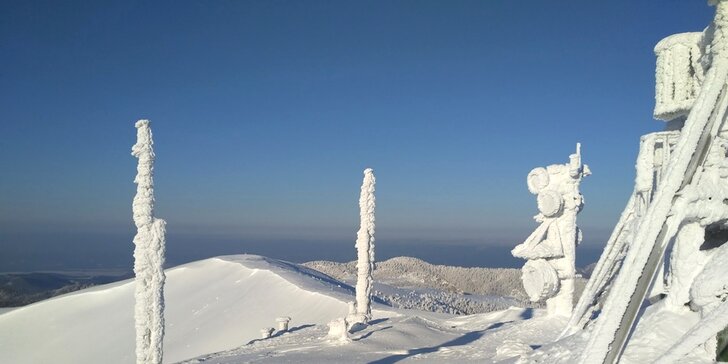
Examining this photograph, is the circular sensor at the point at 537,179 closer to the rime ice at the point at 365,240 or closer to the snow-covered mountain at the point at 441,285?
the rime ice at the point at 365,240

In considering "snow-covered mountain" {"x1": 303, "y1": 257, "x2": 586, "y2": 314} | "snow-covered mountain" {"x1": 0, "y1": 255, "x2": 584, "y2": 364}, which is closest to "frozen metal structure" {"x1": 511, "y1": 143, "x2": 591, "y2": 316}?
"snow-covered mountain" {"x1": 0, "y1": 255, "x2": 584, "y2": 364}

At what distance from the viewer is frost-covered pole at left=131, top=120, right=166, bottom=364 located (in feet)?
34.1

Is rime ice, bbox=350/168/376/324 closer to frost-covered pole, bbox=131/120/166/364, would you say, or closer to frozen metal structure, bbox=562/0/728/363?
frost-covered pole, bbox=131/120/166/364

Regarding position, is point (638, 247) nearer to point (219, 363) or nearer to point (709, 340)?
point (709, 340)

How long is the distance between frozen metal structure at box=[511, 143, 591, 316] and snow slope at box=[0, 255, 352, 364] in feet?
39.1

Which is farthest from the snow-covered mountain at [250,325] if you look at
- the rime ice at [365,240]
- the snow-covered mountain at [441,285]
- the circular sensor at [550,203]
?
the circular sensor at [550,203]

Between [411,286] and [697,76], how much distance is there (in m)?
33.9

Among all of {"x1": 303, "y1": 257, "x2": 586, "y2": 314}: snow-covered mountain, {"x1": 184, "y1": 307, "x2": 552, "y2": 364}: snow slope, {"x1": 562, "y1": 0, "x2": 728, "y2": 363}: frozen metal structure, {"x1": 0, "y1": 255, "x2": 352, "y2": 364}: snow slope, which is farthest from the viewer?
{"x1": 303, "y1": 257, "x2": 586, "y2": 314}: snow-covered mountain

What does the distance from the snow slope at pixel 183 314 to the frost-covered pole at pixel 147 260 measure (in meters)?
14.3

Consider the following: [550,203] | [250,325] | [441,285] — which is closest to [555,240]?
[550,203]

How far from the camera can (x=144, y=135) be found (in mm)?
10500

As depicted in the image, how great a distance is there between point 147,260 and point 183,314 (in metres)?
20.8

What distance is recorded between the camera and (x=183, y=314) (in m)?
29.8

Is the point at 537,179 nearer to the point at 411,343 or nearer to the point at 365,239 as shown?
the point at 411,343
